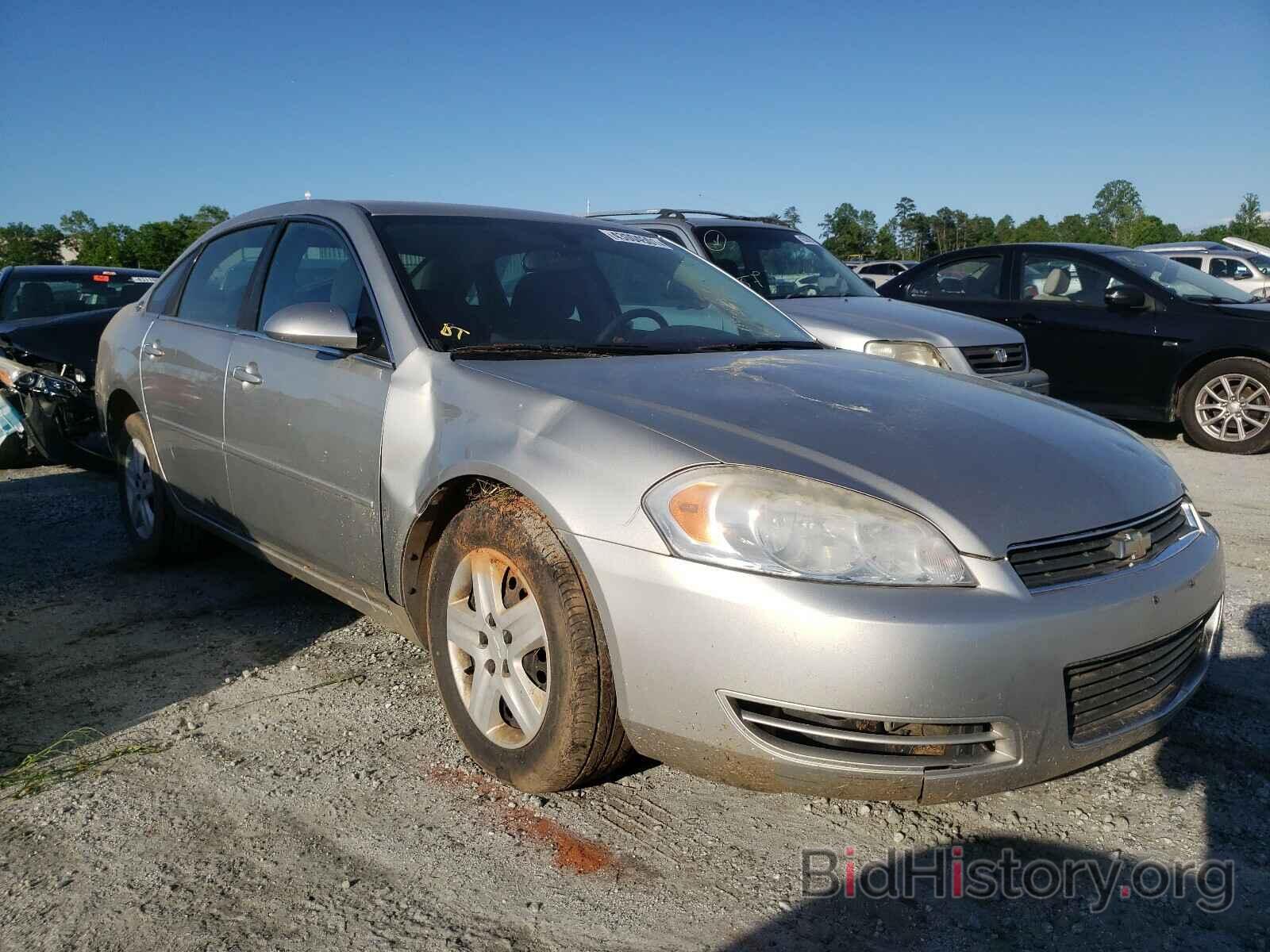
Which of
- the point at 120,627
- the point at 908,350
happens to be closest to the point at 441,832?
the point at 120,627

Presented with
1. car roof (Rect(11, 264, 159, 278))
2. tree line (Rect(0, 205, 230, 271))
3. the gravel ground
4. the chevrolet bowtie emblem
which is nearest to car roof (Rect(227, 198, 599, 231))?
the gravel ground

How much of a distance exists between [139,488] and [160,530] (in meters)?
0.33

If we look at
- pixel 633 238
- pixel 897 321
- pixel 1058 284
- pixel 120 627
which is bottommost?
pixel 120 627

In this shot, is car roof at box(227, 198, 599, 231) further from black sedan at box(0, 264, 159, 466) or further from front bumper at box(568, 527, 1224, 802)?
black sedan at box(0, 264, 159, 466)

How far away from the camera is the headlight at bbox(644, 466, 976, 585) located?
2.13 meters

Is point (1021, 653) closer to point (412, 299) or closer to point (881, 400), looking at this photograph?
point (881, 400)

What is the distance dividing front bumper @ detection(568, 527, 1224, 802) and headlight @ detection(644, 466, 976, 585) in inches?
1.4

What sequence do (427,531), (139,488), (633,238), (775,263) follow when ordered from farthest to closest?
1. (775,263)
2. (139,488)
3. (633,238)
4. (427,531)

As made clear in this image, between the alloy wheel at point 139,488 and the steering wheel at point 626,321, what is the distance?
7.80 ft

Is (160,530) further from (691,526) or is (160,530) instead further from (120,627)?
(691,526)

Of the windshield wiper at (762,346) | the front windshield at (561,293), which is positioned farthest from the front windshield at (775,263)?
the windshield wiper at (762,346)

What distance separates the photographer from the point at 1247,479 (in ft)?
22.3

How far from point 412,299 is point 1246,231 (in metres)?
79.7

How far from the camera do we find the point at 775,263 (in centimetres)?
755
